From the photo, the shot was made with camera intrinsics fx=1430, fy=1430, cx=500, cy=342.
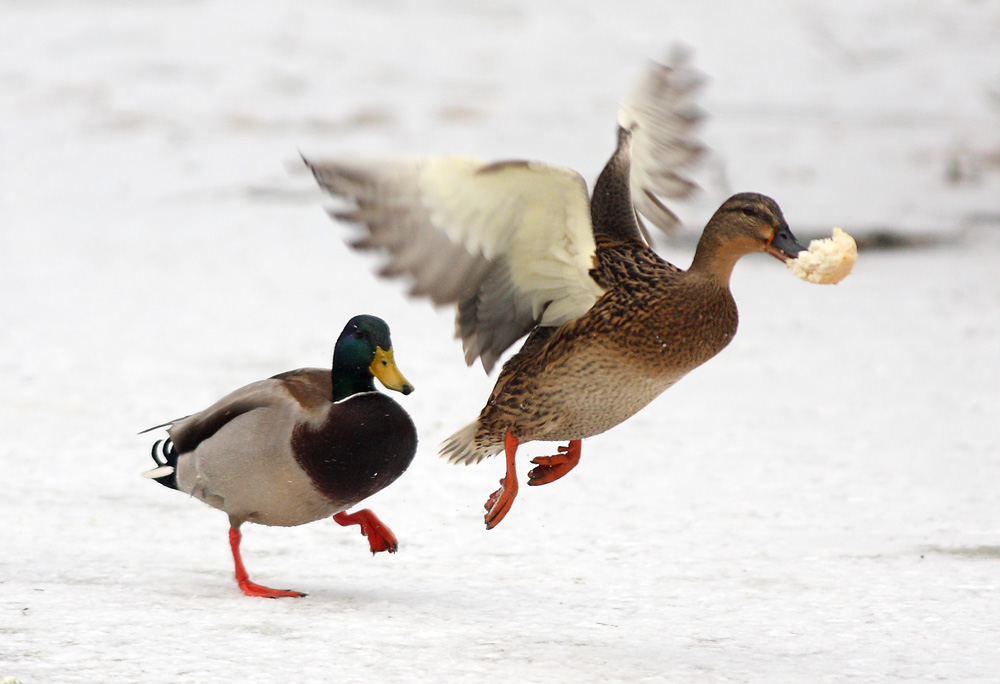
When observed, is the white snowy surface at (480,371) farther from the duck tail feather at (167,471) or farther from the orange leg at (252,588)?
the duck tail feather at (167,471)

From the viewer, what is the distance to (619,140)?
4.53m

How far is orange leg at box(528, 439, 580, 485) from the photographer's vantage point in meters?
4.21

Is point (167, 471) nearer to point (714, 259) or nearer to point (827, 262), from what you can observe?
point (714, 259)

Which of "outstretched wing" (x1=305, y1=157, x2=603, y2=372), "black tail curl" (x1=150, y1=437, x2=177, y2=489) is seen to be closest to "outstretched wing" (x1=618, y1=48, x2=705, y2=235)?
"outstretched wing" (x1=305, y1=157, x2=603, y2=372)

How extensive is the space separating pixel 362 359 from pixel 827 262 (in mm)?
1315

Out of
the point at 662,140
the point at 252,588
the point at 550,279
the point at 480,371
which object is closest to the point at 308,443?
the point at 252,588

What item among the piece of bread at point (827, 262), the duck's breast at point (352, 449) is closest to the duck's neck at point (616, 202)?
the piece of bread at point (827, 262)

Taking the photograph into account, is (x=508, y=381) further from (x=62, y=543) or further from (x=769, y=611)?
(x=62, y=543)

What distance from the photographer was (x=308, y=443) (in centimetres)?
→ 398

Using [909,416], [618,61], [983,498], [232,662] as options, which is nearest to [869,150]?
→ [618,61]

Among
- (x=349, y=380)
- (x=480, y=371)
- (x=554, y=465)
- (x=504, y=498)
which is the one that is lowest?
(x=504, y=498)

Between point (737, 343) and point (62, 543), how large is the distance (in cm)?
436

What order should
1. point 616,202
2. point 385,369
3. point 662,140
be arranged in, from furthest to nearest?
point 662,140
point 616,202
point 385,369

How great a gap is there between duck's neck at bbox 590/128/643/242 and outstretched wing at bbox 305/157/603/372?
1.04 feet
